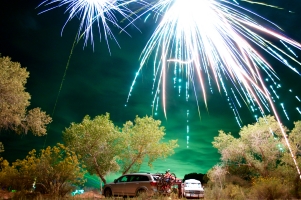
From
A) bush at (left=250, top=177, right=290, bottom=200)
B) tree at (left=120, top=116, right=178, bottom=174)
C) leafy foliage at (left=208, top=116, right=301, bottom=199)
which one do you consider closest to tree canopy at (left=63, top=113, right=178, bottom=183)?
tree at (left=120, top=116, right=178, bottom=174)

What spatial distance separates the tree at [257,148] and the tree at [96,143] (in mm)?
12284

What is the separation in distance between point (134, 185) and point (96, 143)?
1369cm

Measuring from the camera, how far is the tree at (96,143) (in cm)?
2808

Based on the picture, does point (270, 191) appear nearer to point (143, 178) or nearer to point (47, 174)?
point (143, 178)

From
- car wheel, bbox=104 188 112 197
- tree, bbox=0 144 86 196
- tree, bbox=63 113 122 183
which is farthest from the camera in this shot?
tree, bbox=63 113 122 183

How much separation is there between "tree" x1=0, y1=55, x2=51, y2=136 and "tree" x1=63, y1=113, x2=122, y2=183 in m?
6.59

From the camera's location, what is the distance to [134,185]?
1540cm

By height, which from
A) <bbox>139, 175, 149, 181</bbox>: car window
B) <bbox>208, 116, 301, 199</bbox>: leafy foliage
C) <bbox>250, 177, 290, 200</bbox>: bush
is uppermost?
<bbox>208, 116, 301, 199</bbox>: leafy foliage

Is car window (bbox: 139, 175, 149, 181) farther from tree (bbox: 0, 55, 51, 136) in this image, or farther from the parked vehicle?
tree (bbox: 0, 55, 51, 136)

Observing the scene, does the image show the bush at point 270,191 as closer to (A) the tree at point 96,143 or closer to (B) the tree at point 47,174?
(B) the tree at point 47,174

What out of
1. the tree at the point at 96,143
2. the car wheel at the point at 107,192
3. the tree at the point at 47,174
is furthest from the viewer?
the tree at the point at 96,143

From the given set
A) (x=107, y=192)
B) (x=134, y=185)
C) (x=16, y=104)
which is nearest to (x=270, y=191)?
(x=134, y=185)

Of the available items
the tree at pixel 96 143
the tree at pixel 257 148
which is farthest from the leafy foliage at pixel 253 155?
the tree at pixel 96 143

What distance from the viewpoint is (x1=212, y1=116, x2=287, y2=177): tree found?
2641cm
